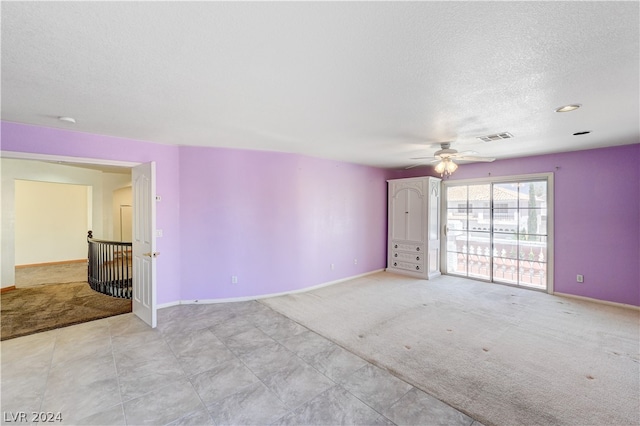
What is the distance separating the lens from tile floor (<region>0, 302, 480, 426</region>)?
2094mm

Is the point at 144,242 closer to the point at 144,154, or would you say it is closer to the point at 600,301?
the point at 144,154

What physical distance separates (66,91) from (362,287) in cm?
516

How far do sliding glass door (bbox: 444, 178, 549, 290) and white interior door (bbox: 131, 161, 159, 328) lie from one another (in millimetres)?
6133

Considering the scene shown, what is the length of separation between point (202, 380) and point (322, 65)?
2919 mm

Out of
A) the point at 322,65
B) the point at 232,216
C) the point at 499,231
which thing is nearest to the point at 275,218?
the point at 232,216

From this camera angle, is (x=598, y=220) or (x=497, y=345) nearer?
(x=497, y=345)

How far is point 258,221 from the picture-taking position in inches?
190

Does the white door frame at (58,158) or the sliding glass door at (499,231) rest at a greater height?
the white door frame at (58,158)

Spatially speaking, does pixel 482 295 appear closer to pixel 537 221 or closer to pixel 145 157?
pixel 537 221

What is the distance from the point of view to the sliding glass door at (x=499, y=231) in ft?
17.6

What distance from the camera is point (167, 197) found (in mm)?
4344

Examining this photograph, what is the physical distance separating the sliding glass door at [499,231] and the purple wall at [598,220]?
0.91 feet

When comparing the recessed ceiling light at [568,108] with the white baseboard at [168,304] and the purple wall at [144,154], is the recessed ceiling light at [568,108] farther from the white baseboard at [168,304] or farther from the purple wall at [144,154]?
the white baseboard at [168,304]

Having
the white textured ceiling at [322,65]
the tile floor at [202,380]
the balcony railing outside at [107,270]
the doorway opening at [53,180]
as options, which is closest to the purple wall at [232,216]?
the doorway opening at [53,180]
